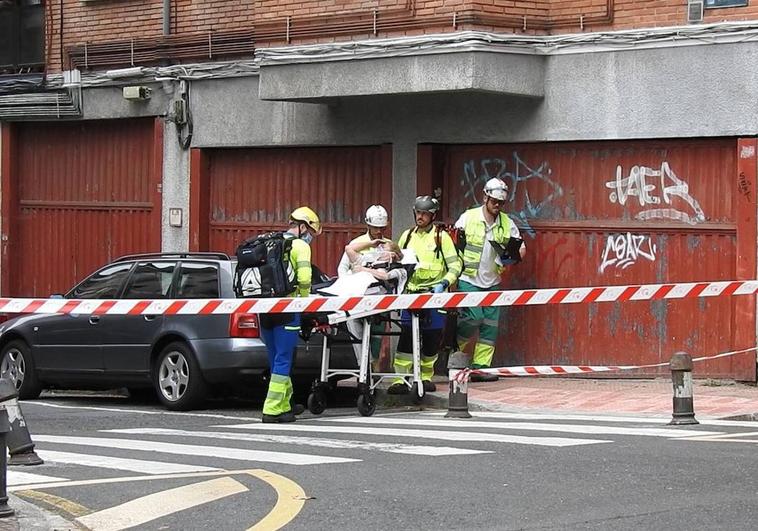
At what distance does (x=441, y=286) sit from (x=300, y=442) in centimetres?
444

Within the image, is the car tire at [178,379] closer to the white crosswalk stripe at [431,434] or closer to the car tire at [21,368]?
the white crosswalk stripe at [431,434]

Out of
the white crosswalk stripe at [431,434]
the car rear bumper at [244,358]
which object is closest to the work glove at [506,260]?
the car rear bumper at [244,358]

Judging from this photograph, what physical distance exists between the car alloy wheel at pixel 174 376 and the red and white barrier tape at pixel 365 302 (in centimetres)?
67

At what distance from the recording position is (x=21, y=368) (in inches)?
666

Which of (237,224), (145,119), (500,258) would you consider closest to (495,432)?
(500,258)

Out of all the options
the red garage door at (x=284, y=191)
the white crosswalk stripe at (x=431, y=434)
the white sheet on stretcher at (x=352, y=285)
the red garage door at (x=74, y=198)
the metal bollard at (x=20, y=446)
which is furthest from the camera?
the red garage door at (x=74, y=198)

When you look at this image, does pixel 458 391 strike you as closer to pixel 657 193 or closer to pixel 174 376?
pixel 174 376

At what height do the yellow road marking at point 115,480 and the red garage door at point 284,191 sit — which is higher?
the red garage door at point 284,191

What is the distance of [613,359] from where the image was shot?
16859mm

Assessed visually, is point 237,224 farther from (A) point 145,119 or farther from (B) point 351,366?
(B) point 351,366

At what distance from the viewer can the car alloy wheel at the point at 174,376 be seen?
49.4ft

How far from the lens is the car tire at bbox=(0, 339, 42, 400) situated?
16750mm

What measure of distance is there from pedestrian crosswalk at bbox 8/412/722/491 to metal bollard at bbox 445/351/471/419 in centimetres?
18

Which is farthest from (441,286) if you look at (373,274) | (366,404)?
(366,404)
